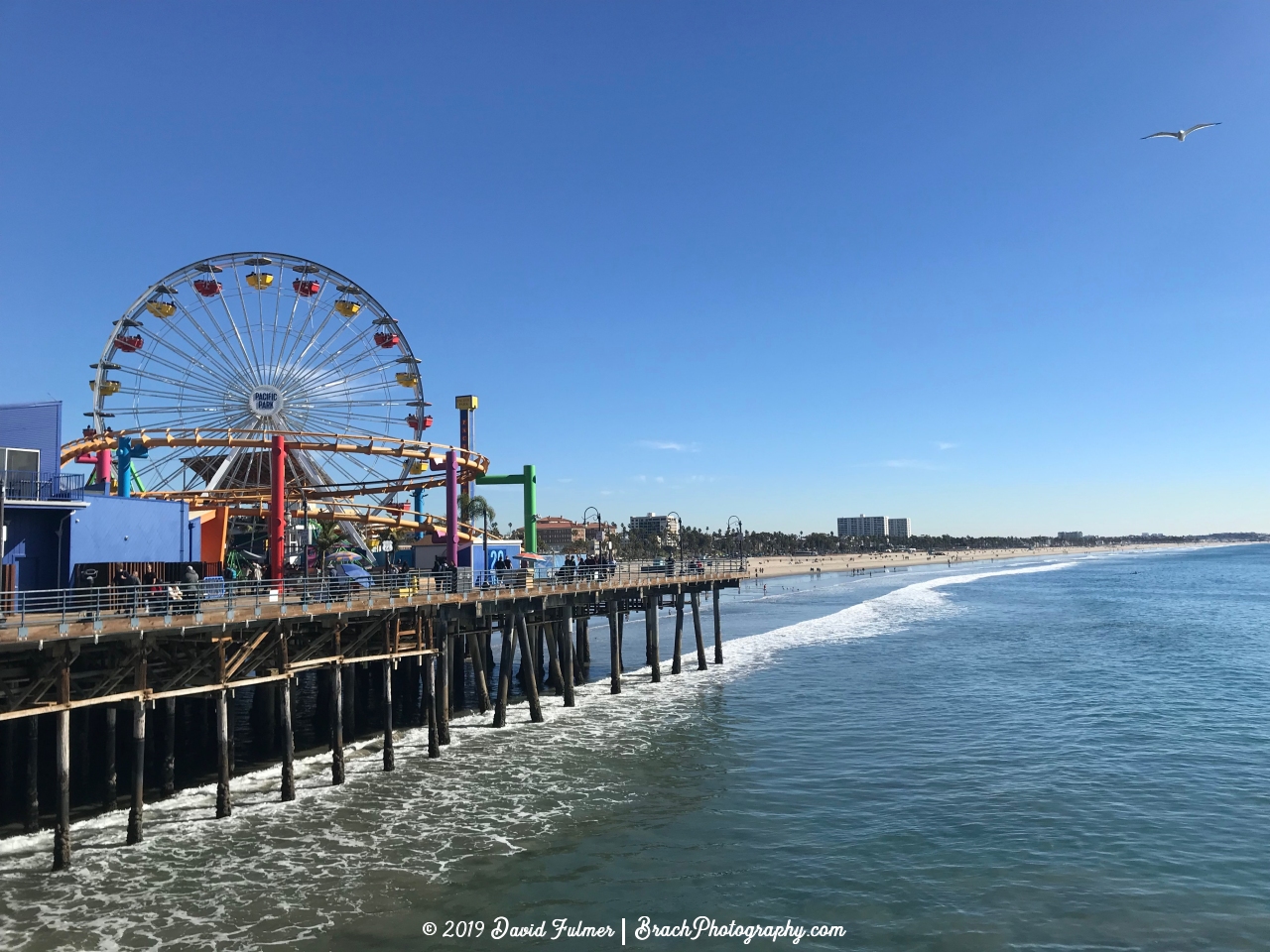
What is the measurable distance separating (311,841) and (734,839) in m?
8.65

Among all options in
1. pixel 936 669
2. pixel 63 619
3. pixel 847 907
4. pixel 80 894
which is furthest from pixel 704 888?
pixel 936 669

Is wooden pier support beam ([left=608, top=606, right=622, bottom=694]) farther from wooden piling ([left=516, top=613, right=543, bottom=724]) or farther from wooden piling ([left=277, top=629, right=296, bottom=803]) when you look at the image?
wooden piling ([left=277, top=629, right=296, bottom=803])

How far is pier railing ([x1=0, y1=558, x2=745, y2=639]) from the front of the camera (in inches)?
699

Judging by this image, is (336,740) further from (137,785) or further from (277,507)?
(277,507)

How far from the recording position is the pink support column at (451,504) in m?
34.4

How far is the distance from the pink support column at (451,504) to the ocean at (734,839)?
699cm

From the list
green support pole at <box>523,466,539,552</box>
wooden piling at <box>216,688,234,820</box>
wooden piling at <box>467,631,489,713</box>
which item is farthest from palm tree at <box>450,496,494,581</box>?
wooden piling at <box>216,688,234,820</box>

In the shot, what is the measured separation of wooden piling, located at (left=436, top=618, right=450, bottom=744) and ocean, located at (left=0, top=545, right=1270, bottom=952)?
0.78 metres

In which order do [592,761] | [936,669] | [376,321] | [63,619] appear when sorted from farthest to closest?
1. [376,321]
2. [936,669]
3. [592,761]
4. [63,619]

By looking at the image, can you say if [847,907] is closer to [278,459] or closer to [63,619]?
[63,619]

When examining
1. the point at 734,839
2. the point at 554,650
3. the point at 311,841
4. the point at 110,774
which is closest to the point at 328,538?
the point at 554,650

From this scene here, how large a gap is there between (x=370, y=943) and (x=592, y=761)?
11033 mm

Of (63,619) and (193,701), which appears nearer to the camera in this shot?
(63,619)

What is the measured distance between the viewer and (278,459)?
29688 millimetres
